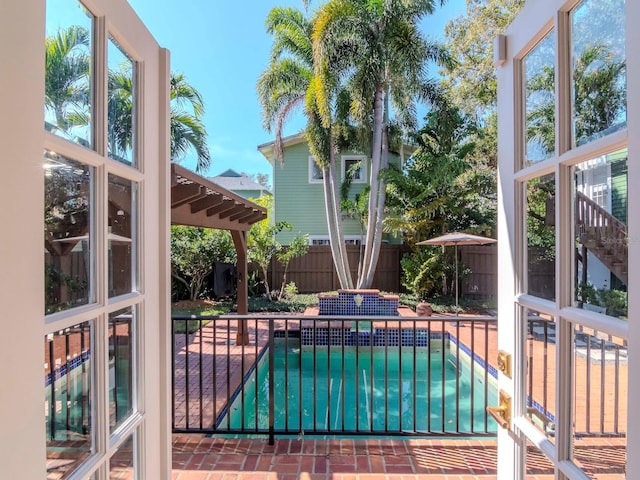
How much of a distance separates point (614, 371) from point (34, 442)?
117 cm

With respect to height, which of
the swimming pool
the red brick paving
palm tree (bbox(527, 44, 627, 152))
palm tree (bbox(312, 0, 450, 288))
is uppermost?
palm tree (bbox(312, 0, 450, 288))

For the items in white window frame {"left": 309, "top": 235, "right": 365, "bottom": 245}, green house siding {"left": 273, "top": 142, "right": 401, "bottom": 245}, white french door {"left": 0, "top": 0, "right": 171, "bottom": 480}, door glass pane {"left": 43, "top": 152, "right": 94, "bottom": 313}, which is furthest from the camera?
green house siding {"left": 273, "top": 142, "right": 401, "bottom": 245}

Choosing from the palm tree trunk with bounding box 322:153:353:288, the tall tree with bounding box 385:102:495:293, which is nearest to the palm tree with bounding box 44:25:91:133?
the palm tree trunk with bounding box 322:153:353:288

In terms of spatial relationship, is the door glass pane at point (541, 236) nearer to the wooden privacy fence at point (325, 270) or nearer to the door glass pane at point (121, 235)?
the door glass pane at point (121, 235)

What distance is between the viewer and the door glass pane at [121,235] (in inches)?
39.3

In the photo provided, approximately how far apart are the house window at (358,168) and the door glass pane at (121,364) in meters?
11.2

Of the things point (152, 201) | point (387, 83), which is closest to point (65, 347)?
point (152, 201)

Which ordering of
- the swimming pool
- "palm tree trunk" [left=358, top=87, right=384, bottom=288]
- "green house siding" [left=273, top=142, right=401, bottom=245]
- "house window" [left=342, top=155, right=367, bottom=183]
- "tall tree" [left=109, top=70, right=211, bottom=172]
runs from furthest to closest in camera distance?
"green house siding" [left=273, top=142, right=401, bottom=245], "house window" [left=342, top=155, right=367, bottom=183], "palm tree trunk" [left=358, top=87, right=384, bottom=288], "tall tree" [left=109, top=70, right=211, bottom=172], the swimming pool

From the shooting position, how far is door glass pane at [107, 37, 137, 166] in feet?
3.29

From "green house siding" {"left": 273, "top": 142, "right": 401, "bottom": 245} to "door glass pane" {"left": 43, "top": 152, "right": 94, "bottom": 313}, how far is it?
38.2 feet

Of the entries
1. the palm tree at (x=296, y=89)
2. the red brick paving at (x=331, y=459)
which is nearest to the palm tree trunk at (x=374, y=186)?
the palm tree at (x=296, y=89)

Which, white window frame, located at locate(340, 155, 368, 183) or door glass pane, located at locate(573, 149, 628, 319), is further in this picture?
white window frame, located at locate(340, 155, 368, 183)

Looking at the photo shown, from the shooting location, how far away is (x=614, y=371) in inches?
31.8

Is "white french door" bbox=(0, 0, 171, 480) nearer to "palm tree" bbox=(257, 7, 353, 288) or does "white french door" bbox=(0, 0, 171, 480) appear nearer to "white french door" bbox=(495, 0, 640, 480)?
→ "white french door" bbox=(495, 0, 640, 480)
